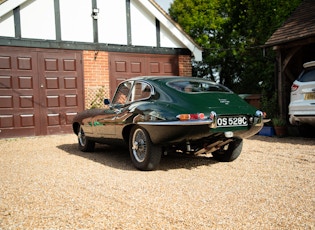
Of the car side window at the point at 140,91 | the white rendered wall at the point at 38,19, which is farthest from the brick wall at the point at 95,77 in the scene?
the car side window at the point at 140,91

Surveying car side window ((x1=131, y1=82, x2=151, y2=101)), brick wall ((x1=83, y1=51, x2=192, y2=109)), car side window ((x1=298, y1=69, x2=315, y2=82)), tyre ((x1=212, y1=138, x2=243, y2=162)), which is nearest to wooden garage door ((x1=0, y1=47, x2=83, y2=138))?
brick wall ((x1=83, y1=51, x2=192, y2=109))

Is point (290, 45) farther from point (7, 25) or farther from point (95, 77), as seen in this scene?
point (7, 25)

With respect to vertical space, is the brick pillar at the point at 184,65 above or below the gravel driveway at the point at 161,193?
above

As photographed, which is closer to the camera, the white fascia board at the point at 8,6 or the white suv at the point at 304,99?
the white suv at the point at 304,99

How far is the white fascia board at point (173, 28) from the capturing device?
37.3 ft

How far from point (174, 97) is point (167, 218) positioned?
2105 millimetres

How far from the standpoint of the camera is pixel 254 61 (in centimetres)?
1831

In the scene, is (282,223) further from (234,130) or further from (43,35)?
(43,35)

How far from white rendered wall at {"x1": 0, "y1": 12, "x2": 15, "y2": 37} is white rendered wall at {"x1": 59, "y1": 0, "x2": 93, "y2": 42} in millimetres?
1447

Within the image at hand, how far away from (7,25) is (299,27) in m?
8.40

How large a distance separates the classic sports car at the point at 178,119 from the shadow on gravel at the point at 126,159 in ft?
1.02

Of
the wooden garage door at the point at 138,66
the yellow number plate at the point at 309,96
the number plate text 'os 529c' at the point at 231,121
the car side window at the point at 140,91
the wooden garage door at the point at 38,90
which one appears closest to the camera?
the number plate text 'os 529c' at the point at 231,121

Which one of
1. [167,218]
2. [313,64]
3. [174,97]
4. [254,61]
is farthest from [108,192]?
[254,61]

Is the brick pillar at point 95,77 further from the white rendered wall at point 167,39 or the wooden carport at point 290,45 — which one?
the wooden carport at point 290,45
